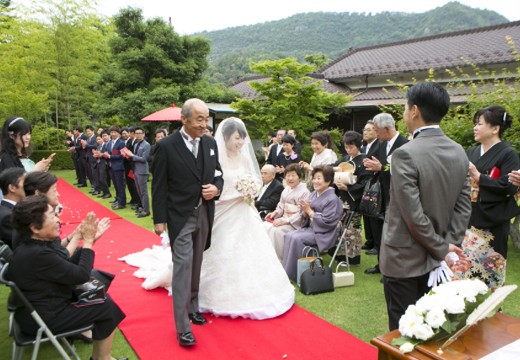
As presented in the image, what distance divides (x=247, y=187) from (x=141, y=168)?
574 cm

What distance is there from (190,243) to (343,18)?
67.3 m

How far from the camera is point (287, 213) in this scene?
5.93 meters

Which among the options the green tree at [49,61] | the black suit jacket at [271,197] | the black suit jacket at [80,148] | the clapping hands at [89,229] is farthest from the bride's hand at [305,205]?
the green tree at [49,61]

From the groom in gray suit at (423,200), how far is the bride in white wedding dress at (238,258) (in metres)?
1.82

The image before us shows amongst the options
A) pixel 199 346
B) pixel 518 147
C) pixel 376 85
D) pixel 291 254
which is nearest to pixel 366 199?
pixel 291 254

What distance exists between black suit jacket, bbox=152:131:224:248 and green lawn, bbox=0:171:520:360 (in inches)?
47.2

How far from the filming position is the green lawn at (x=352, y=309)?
3578 mm

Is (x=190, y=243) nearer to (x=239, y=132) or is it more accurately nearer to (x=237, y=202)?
(x=237, y=202)

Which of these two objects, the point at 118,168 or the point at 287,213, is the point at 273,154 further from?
the point at 118,168

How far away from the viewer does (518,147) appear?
5.64 m

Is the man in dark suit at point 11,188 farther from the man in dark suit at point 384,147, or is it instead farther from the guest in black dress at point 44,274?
the man in dark suit at point 384,147

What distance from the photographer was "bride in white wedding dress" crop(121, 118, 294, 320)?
4164 millimetres

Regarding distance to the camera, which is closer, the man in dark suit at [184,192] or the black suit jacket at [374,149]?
the man in dark suit at [184,192]

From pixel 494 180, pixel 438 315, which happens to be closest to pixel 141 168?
pixel 494 180
